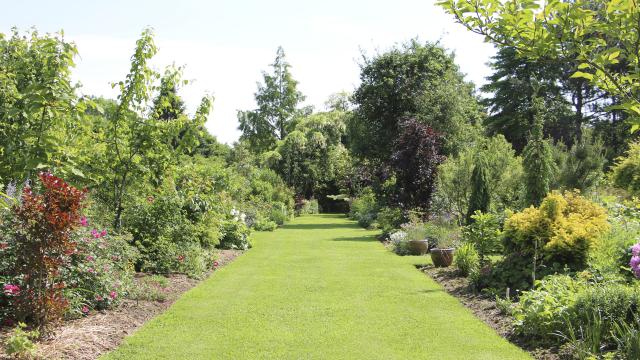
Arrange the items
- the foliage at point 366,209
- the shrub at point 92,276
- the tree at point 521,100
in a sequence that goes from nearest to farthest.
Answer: the shrub at point 92,276
the foliage at point 366,209
the tree at point 521,100

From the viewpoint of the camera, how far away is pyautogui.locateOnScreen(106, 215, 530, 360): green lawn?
6055mm

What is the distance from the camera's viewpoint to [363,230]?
2295 centimetres

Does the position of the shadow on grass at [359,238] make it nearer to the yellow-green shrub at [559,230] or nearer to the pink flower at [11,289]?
the yellow-green shrub at [559,230]

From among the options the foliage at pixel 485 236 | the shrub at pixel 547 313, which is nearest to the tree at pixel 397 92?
the foliage at pixel 485 236

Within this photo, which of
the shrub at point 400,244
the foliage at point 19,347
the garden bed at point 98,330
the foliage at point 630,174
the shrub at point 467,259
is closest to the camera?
the foliage at point 19,347

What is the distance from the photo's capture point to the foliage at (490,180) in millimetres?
17312

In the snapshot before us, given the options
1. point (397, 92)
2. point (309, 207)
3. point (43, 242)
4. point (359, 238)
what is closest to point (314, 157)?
point (309, 207)

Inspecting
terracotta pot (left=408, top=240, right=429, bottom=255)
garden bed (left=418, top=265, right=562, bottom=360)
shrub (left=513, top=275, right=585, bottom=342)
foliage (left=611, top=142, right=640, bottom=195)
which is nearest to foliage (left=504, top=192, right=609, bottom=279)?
garden bed (left=418, top=265, right=562, bottom=360)

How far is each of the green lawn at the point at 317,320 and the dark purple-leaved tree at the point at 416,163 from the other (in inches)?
309

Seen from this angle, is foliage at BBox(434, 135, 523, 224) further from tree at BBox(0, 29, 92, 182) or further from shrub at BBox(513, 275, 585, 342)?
tree at BBox(0, 29, 92, 182)

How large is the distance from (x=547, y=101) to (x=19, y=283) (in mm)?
38926

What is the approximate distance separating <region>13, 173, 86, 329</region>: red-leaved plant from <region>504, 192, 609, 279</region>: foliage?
6.40 metres

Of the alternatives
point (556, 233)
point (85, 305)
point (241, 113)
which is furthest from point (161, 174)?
point (241, 113)

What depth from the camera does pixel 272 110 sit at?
4928 cm
